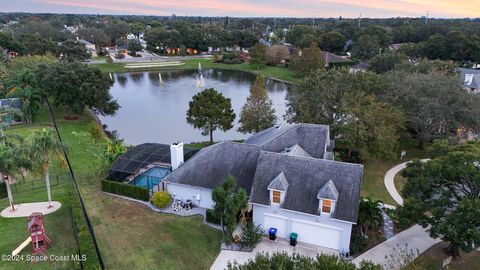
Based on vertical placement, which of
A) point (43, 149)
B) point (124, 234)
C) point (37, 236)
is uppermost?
point (43, 149)

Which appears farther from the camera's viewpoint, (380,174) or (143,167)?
(380,174)

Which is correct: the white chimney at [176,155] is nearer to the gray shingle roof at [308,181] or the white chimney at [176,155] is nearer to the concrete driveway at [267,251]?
the gray shingle roof at [308,181]

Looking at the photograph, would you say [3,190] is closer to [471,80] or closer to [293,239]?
[293,239]

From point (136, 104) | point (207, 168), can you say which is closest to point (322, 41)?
point (136, 104)

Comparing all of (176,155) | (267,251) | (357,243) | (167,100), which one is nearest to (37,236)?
(176,155)

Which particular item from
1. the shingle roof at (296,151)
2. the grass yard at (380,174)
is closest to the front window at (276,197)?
the shingle roof at (296,151)

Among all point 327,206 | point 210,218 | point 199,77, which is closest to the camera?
point 327,206
